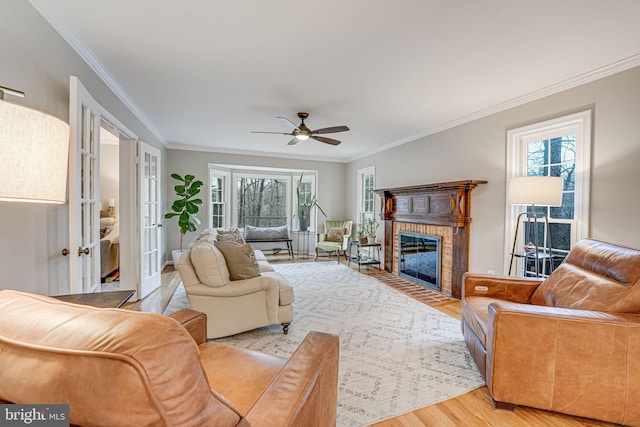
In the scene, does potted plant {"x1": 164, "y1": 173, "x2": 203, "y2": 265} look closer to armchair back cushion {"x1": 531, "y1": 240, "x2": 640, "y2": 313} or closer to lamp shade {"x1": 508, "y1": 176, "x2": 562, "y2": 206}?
lamp shade {"x1": 508, "y1": 176, "x2": 562, "y2": 206}

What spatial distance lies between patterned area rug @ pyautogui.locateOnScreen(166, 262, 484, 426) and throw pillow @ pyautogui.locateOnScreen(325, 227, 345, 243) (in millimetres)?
2274

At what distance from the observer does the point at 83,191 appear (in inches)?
83.4

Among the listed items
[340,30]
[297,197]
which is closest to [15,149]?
[340,30]

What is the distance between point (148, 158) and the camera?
402 cm

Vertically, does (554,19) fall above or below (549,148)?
above

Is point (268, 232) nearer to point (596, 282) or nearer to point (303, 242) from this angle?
point (303, 242)

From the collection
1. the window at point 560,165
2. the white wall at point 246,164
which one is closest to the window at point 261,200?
the white wall at point 246,164

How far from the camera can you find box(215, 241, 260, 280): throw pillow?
8.87 ft

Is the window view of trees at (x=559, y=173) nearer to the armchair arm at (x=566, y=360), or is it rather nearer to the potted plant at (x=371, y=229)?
the armchair arm at (x=566, y=360)

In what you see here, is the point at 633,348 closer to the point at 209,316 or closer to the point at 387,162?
the point at 209,316

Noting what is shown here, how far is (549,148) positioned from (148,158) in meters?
4.99

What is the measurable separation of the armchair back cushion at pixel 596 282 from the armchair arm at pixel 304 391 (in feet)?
5.65

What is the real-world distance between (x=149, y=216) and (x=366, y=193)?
4.37m

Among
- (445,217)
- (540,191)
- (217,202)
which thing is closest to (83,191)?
(540,191)
